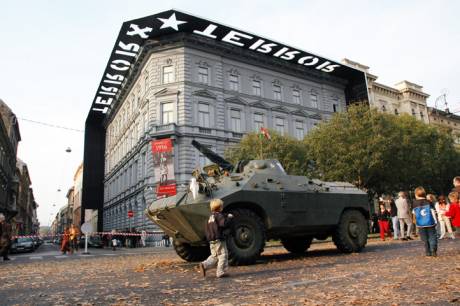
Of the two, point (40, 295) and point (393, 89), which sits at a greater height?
point (393, 89)

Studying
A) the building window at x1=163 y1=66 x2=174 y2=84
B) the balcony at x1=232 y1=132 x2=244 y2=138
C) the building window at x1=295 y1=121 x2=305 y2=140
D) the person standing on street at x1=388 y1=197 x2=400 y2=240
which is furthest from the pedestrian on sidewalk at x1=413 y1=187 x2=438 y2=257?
the building window at x1=295 y1=121 x2=305 y2=140

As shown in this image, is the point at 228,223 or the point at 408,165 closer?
the point at 228,223

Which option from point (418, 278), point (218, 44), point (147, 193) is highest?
point (218, 44)

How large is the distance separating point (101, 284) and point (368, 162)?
67.8 feet

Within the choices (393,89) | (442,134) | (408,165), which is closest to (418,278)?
(408,165)

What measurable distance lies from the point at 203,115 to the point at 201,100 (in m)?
1.30

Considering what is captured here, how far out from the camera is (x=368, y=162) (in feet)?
81.2

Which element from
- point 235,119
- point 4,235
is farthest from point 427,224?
point 235,119

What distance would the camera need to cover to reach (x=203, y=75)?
117ft

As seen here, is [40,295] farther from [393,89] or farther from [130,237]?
[393,89]

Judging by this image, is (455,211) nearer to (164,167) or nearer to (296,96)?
(164,167)

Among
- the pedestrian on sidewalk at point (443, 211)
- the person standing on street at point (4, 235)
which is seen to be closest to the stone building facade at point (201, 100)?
the person standing on street at point (4, 235)

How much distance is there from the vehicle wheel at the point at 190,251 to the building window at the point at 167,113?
974 inches

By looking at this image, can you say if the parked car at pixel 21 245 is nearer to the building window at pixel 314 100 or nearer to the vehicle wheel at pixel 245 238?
the vehicle wheel at pixel 245 238
